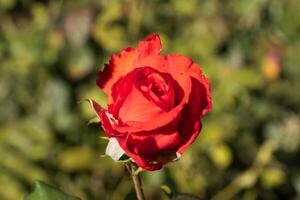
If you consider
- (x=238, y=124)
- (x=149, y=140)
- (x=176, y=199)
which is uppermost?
(x=149, y=140)

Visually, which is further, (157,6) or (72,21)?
(157,6)

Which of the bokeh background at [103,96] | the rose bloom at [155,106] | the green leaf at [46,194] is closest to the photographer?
the rose bloom at [155,106]

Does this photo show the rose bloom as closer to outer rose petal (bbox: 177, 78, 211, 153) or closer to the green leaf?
outer rose petal (bbox: 177, 78, 211, 153)

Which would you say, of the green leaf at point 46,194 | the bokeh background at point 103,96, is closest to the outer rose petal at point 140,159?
the green leaf at point 46,194

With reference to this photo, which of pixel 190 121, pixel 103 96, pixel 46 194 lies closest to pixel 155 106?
pixel 190 121

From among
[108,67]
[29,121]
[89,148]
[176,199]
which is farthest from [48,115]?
[108,67]

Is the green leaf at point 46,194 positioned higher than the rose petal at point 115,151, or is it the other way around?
the rose petal at point 115,151

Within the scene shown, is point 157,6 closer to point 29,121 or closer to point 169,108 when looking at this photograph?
point 29,121

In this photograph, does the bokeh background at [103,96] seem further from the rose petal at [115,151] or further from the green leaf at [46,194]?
the rose petal at [115,151]
